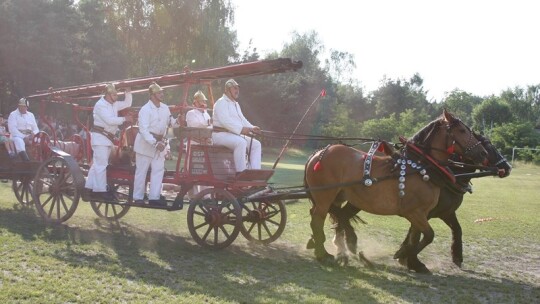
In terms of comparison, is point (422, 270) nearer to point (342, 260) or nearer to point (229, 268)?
point (342, 260)

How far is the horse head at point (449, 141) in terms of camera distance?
22.7 ft

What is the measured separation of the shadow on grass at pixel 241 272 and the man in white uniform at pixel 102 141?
27.7 inches

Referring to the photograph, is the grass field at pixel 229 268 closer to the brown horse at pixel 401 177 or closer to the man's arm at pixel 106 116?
the brown horse at pixel 401 177

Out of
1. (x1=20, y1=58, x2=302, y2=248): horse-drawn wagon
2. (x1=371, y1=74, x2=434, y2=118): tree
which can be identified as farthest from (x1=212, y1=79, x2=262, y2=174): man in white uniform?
(x1=371, y1=74, x2=434, y2=118): tree

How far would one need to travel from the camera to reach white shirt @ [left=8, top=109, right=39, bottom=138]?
37.1 ft

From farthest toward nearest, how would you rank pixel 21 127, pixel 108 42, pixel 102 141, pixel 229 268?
pixel 108 42 < pixel 21 127 < pixel 102 141 < pixel 229 268

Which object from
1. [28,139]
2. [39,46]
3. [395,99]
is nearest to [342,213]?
[28,139]

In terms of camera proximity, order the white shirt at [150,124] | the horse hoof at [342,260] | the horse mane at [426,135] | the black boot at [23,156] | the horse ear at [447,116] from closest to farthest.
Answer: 1. the horse ear at [447,116]
2. the horse mane at [426,135]
3. the horse hoof at [342,260]
4. the white shirt at [150,124]
5. the black boot at [23,156]

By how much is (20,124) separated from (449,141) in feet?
29.4

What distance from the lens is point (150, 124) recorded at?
8.39 meters

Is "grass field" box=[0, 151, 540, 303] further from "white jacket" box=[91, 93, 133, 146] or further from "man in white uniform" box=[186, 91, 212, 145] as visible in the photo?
"man in white uniform" box=[186, 91, 212, 145]

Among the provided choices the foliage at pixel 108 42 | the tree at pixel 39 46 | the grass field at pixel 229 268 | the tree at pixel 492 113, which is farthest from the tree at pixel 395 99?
the grass field at pixel 229 268

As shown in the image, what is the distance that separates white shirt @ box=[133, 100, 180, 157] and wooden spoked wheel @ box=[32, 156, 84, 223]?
1340 millimetres

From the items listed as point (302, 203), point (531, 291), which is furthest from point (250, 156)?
point (302, 203)
